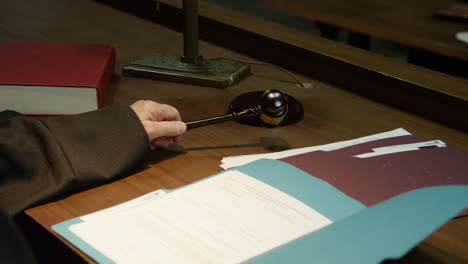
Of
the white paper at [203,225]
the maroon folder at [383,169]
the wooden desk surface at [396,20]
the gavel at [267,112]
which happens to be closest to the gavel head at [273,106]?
the gavel at [267,112]

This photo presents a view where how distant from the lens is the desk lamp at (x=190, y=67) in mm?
1254

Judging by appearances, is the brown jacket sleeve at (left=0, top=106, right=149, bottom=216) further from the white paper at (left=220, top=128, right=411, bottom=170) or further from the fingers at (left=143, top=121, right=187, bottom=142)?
the white paper at (left=220, top=128, right=411, bottom=170)

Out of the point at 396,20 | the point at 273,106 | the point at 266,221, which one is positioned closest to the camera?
the point at 266,221

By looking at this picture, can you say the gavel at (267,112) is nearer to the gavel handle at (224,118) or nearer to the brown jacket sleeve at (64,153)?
the gavel handle at (224,118)

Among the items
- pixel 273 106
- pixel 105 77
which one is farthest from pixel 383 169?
pixel 105 77

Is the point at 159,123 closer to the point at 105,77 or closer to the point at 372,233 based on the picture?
the point at 105,77

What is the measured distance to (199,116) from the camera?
43.4 inches

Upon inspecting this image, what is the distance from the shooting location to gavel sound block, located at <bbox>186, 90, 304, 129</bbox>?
1010mm

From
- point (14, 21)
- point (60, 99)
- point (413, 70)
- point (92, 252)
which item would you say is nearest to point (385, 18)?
point (413, 70)

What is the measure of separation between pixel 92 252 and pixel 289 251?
0.23m

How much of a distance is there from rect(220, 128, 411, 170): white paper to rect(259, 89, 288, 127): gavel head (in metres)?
0.09

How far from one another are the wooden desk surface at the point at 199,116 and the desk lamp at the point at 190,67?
0.06ft

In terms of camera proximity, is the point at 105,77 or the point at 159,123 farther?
the point at 105,77

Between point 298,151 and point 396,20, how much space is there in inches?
50.1
